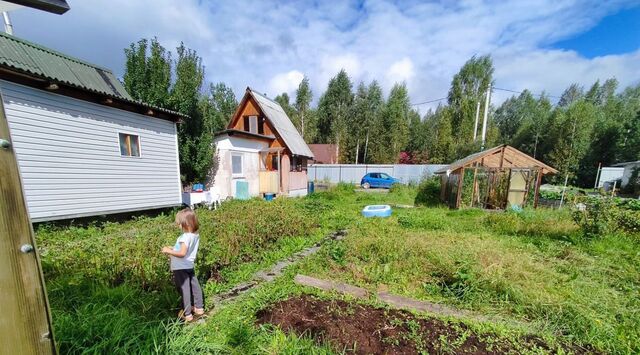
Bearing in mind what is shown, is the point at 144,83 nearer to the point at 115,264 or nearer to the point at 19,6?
the point at 115,264

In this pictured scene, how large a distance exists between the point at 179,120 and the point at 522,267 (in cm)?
1130

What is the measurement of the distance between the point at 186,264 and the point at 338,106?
105ft

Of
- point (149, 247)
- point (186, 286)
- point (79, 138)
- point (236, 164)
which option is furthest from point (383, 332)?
point (236, 164)

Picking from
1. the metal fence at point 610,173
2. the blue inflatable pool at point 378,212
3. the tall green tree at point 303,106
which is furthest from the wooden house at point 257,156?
the metal fence at point 610,173

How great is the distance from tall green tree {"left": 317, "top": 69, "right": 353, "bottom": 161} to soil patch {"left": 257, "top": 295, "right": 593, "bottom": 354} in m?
30.6

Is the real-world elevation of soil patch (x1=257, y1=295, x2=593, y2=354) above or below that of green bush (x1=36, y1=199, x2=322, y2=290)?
below

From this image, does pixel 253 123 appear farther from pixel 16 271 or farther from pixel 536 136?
pixel 536 136

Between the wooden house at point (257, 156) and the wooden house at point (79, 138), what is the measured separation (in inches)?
111

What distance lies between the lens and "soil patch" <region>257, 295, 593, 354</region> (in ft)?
8.96

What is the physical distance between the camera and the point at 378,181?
22562mm

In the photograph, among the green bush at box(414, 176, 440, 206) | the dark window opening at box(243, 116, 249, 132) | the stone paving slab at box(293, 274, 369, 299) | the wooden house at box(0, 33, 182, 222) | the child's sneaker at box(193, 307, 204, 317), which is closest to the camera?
the child's sneaker at box(193, 307, 204, 317)

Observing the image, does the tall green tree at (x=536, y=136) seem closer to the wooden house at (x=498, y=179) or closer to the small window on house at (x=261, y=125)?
the wooden house at (x=498, y=179)

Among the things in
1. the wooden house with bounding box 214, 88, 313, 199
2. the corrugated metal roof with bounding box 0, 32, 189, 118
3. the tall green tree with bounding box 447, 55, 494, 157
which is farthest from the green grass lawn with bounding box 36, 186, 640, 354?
the tall green tree with bounding box 447, 55, 494, 157

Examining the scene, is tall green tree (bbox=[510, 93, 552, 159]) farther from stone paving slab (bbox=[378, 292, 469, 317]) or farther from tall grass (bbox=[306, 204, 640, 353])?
stone paving slab (bbox=[378, 292, 469, 317])
